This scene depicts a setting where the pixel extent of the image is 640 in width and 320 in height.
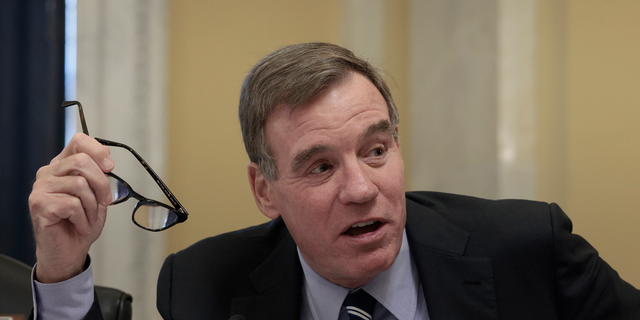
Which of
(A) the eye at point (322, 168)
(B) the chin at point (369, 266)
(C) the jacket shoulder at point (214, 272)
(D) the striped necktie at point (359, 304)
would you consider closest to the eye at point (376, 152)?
(A) the eye at point (322, 168)

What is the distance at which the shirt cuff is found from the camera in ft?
4.34

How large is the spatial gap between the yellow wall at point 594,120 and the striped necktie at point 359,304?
4.71ft

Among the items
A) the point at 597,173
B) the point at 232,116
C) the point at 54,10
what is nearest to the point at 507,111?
the point at 597,173

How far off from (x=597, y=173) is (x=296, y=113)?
5.64 ft

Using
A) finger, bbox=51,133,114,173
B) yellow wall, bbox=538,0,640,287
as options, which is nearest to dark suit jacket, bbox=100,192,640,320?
finger, bbox=51,133,114,173

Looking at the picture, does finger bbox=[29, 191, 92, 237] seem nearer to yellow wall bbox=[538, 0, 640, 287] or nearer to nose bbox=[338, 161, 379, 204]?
nose bbox=[338, 161, 379, 204]

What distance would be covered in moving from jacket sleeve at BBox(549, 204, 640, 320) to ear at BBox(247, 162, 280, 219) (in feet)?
2.91

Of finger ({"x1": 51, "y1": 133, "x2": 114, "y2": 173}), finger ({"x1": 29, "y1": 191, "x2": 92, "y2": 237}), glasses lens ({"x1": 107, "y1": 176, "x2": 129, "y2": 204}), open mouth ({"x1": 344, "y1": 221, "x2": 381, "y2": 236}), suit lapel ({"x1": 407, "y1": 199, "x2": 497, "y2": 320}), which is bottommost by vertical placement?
suit lapel ({"x1": 407, "y1": 199, "x2": 497, "y2": 320})

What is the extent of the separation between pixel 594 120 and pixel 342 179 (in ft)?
5.38

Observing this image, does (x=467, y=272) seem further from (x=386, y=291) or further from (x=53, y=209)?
(x=53, y=209)

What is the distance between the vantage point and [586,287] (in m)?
1.44

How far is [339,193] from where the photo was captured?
131 centimetres

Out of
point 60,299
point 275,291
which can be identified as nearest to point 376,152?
point 275,291

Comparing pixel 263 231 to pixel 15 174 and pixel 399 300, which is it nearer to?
pixel 399 300
